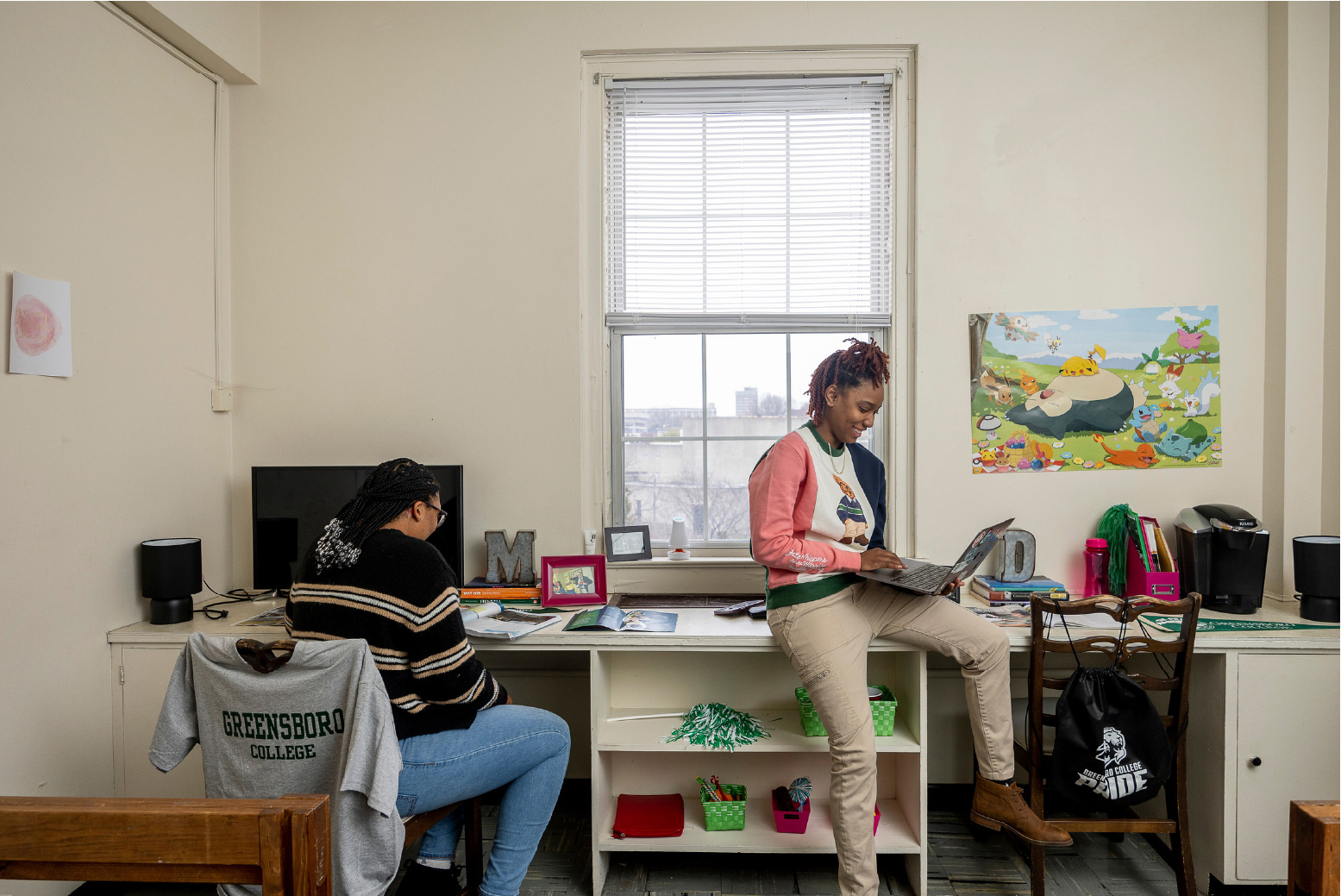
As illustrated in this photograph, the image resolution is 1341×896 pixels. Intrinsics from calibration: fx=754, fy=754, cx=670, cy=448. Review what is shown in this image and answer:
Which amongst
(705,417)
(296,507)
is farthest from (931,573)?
(296,507)

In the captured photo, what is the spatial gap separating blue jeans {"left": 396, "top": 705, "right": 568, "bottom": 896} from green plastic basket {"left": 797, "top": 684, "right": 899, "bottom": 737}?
A: 85 centimetres

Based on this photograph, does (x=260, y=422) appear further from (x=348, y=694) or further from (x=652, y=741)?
(x=652, y=741)

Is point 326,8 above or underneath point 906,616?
above

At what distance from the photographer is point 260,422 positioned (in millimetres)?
3062

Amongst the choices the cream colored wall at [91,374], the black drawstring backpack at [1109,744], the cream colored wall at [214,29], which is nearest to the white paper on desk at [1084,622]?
the black drawstring backpack at [1109,744]

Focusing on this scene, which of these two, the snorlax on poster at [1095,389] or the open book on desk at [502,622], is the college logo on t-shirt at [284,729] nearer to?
the open book on desk at [502,622]

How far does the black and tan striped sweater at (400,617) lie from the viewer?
1779mm

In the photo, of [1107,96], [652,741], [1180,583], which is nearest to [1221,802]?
[1180,583]

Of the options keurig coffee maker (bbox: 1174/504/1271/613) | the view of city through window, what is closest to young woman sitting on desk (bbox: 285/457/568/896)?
the view of city through window

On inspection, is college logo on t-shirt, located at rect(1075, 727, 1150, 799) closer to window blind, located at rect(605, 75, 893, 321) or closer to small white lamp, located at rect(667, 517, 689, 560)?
small white lamp, located at rect(667, 517, 689, 560)

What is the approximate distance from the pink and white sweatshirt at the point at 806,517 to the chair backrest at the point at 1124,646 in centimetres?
57

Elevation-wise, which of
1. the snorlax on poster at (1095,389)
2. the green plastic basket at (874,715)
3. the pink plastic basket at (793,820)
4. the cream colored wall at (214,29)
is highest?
the cream colored wall at (214,29)

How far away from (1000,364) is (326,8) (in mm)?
3031

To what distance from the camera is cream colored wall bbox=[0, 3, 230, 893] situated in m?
2.16
